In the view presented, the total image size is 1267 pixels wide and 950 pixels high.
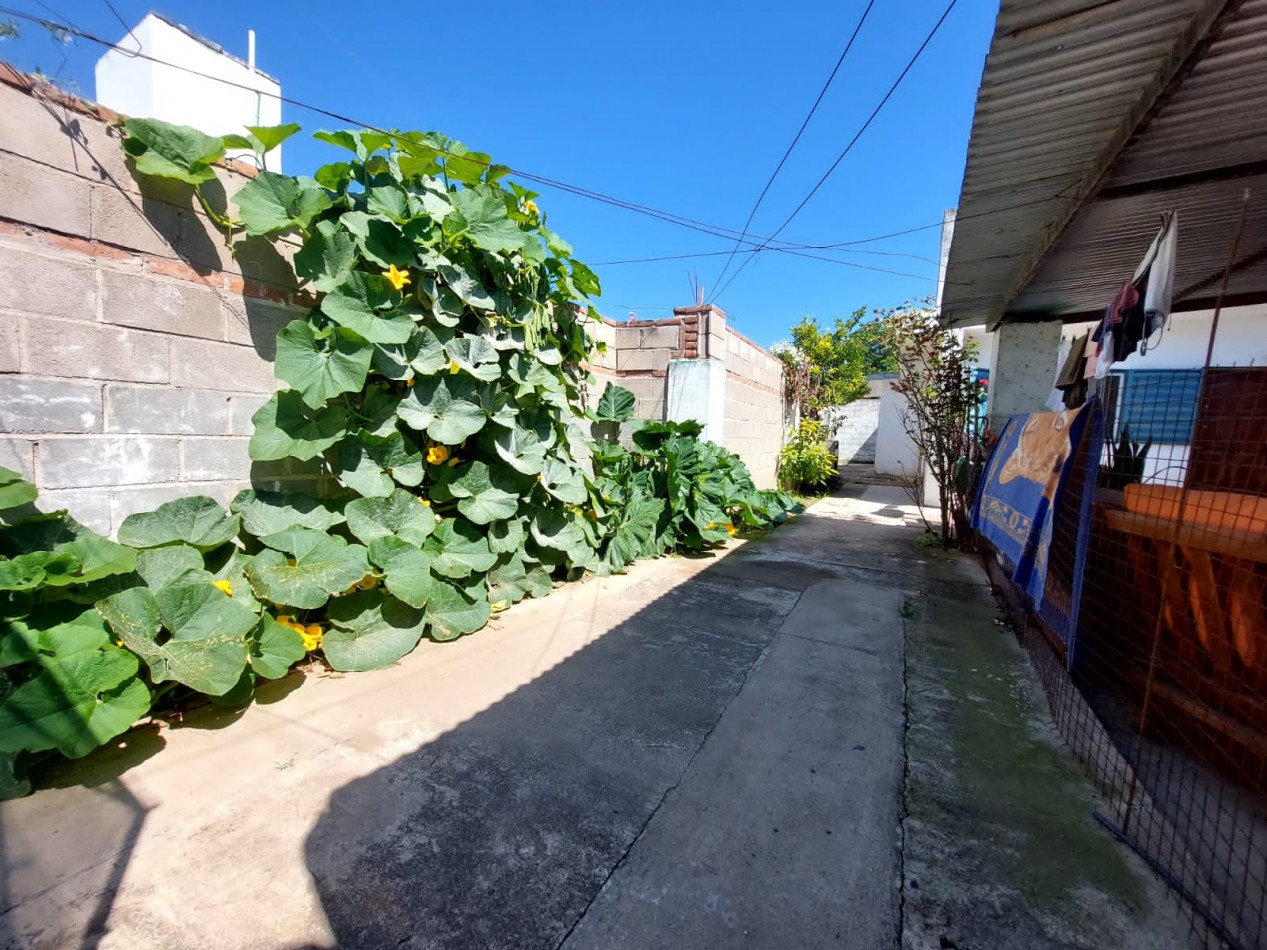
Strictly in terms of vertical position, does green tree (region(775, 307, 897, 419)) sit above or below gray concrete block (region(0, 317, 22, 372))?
above

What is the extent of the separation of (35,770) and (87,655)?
1.39 ft

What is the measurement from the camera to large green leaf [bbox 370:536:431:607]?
7.61 ft

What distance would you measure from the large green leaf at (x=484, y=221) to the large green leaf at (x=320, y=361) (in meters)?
0.79

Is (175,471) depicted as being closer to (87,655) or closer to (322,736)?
(87,655)

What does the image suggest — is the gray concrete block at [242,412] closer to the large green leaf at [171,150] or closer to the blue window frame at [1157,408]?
the large green leaf at [171,150]

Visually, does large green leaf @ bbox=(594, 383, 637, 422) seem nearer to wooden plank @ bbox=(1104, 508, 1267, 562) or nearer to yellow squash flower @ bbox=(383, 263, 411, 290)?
yellow squash flower @ bbox=(383, 263, 411, 290)

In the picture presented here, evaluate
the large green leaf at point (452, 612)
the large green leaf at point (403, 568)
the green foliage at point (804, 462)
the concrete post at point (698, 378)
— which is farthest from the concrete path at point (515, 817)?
the green foliage at point (804, 462)

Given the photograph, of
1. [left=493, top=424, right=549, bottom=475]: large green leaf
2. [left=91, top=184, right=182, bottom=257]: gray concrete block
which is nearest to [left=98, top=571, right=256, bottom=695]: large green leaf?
[left=91, top=184, right=182, bottom=257]: gray concrete block

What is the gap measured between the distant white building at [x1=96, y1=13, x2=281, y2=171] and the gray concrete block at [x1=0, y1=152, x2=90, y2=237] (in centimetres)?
111

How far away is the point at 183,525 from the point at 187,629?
1.54 ft

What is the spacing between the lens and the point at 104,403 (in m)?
1.97

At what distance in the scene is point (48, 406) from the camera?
6.05 feet

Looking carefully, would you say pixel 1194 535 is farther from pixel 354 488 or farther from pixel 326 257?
pixel 326 257

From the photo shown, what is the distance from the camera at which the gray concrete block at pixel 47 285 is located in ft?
5.72
